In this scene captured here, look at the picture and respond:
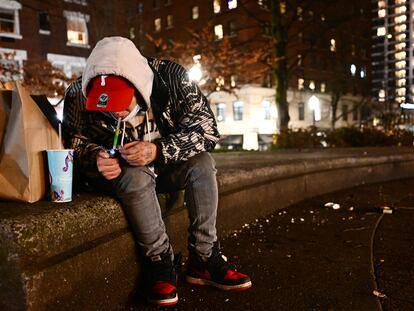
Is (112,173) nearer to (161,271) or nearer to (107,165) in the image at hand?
(107,165)

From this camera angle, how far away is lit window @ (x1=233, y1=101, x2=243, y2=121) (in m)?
40.0

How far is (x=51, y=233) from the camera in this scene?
6.22 feet

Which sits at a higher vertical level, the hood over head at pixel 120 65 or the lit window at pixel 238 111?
the lit window at pixel 238 111

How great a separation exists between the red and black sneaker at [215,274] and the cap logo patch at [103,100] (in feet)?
3.39

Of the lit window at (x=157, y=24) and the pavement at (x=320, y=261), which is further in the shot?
the lit window at (x=157, y=24)

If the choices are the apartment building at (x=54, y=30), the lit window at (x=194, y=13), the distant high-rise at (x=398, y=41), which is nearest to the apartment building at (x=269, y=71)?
the lit window at (x=194, y=13)

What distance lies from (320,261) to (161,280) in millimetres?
1279

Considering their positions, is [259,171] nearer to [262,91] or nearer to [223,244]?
[223,244]

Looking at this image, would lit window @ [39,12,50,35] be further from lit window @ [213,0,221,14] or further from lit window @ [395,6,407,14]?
lit window @ [395,6,407,14]

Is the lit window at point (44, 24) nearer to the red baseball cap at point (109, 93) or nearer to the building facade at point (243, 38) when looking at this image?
the building facade at point (243, 38)

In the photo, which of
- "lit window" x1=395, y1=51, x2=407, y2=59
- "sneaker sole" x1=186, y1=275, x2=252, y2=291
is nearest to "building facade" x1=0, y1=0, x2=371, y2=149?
"sneaker sole" x1=186, y1=275, x2=252, y2=291

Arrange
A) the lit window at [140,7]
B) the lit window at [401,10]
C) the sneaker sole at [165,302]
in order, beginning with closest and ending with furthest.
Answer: the sneaker sole at [165,302] → the lit window at [140,7] → the lit window at [401,10]

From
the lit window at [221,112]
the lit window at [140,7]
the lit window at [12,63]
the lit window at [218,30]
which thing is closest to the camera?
the lit window at [12,63]

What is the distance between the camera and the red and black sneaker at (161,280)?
7.55 ft
